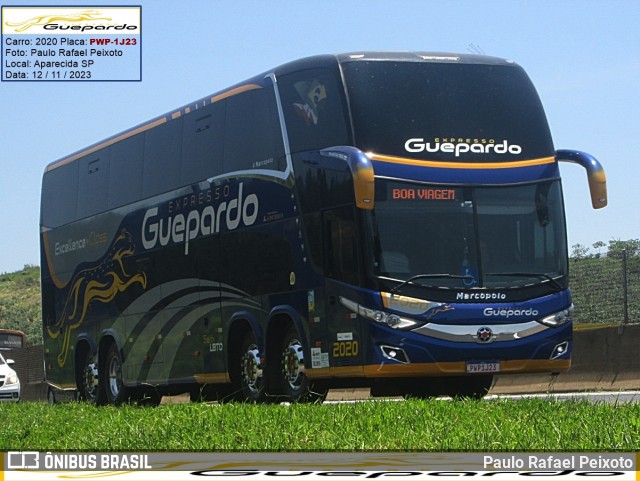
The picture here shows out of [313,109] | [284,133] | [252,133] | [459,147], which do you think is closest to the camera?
[459,147]

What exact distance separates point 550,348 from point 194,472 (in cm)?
970

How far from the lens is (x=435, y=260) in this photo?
1794cm

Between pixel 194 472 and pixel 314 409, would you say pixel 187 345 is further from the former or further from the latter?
pixel 194 472

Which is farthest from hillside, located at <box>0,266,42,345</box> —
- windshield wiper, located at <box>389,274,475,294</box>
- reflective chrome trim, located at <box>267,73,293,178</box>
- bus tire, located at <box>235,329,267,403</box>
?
windshield wiper, located at <box>389,274,475,294</box>

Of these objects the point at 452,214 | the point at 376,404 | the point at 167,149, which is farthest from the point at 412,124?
the point at 167,149

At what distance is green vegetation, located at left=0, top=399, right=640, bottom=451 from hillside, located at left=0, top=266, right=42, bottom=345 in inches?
2953

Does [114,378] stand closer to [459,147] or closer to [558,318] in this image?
[459,147]

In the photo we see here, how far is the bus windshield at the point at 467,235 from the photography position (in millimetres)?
17875

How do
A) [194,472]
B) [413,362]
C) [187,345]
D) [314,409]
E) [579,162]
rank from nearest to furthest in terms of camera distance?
[194,472] < [314,409] < [413,362] < [579,162] < [187,345]

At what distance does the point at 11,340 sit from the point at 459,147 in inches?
1276

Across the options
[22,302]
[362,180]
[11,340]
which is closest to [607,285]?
[362,180]

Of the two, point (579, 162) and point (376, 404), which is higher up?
point (579, 162)

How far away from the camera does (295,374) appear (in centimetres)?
1948
